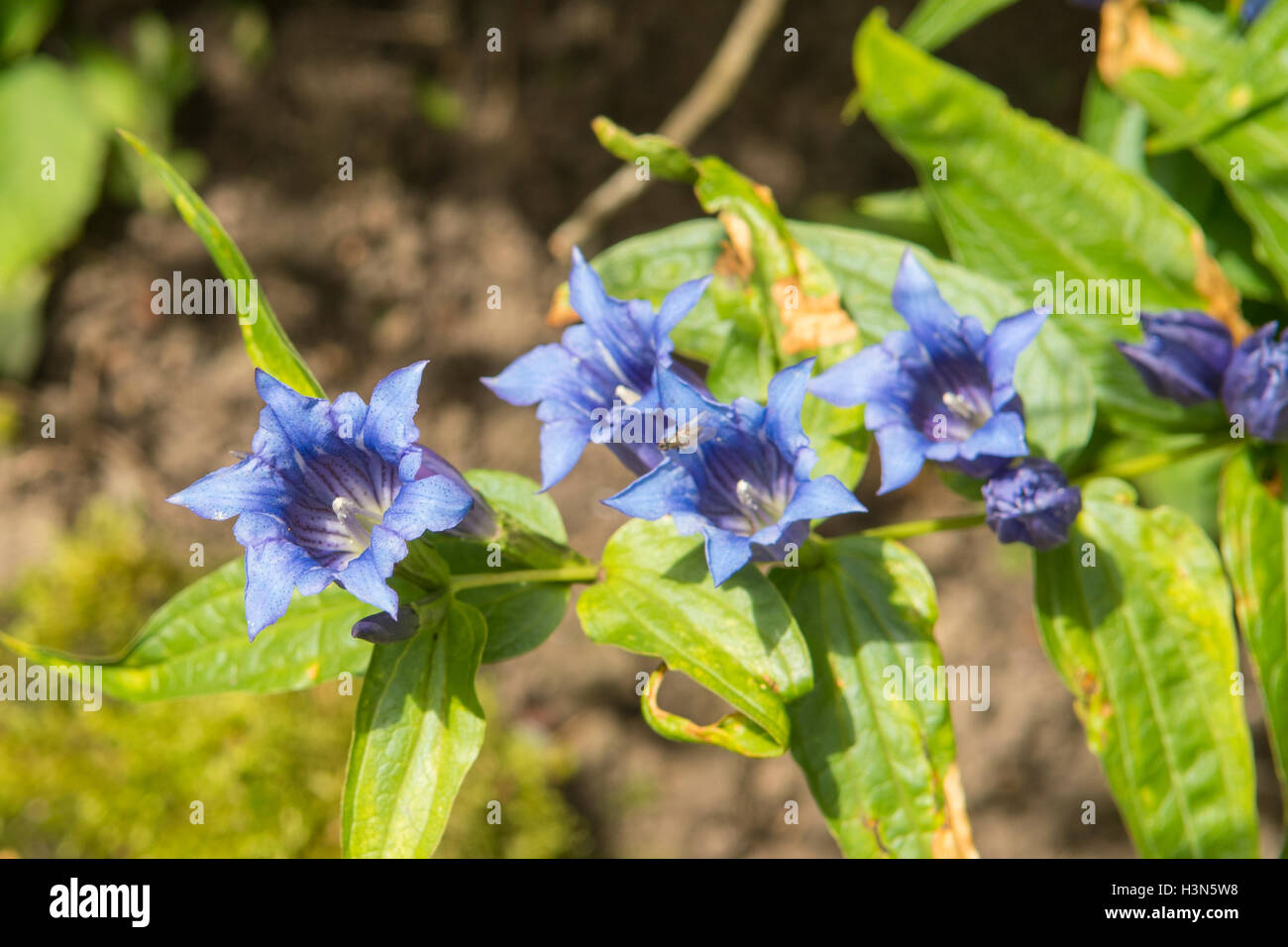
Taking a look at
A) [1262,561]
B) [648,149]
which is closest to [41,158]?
[648,149]

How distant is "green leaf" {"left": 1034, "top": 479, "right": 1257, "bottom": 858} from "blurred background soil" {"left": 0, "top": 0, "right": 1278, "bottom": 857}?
1.96m

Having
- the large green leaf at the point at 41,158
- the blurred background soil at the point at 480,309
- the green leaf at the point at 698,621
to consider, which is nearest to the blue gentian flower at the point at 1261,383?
the green leaf at the point at 698,621

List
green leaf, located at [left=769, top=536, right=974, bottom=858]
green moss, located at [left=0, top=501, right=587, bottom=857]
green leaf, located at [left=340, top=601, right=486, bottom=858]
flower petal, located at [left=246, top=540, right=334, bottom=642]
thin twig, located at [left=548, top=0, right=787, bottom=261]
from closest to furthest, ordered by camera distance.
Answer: flower petal, located at [left=246, top=540, right=334, bottom=642], green leaf, located at [left=340, top=601, right=486, bottom=858], green leaf, located at [left=769, top=536, right=974, bottom=858], green moss, located at [left=0, top=501, right=587, bottom=857], thin twig, located at [left=548, top=0, right=787, bottom=261]

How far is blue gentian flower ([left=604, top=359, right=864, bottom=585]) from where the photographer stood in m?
1.69

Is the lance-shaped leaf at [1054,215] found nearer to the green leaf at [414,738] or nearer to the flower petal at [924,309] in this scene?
the flower petal at [924,309]

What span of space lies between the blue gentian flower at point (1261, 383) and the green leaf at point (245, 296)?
5.81 feet

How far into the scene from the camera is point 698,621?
190 cm

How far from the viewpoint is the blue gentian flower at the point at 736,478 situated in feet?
5.56

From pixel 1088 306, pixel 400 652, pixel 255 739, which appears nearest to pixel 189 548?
pixel 255 739

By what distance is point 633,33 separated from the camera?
4.18 meters

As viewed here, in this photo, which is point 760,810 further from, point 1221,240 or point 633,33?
point 633,33

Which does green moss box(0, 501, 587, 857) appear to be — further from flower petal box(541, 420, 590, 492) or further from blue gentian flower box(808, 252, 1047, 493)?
blue gentian flower box(808, 252, 1047, 493)

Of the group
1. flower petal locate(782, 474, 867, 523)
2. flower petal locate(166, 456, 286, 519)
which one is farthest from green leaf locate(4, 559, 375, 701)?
flower petal locate(782, 474, 867, 523)

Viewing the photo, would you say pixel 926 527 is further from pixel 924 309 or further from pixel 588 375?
pixel 588 375
